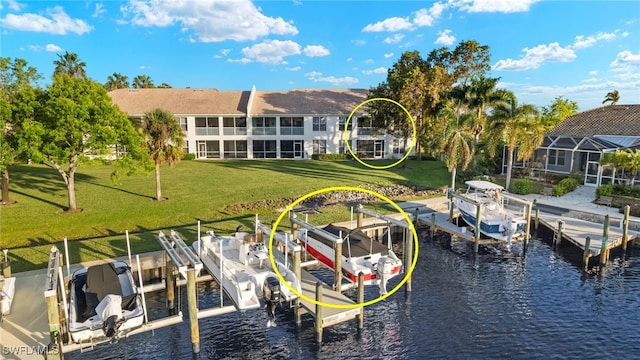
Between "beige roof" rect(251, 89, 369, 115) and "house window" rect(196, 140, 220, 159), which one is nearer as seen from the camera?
"beige roof" rect(251, 89, 369, 115)

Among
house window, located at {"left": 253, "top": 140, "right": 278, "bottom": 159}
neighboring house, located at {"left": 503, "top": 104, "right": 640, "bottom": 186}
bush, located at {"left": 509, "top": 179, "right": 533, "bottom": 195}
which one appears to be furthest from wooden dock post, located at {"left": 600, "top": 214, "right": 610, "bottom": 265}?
house window, located at {"left": 253, "top": 140, "right": 278, "bottom": 159}

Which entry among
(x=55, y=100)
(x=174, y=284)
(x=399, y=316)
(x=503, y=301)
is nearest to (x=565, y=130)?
(x=503, y=301)

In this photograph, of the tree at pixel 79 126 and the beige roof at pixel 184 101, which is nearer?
the tree at pixel 79 126

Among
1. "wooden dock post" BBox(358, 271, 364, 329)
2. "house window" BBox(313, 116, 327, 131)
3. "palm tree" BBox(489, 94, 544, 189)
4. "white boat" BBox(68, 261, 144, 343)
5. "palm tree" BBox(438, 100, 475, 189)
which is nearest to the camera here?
"white boat" BBox(68, 261, 144, 343)

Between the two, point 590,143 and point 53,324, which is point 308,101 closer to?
point 590,143

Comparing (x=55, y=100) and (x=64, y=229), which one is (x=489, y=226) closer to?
(x=64, y=229)

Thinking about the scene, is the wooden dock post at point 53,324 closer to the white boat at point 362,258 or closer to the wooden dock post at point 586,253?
the white boat at point 362,258

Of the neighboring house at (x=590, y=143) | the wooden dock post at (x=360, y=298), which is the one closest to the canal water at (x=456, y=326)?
the wooden dock post at (x=360, y=298)

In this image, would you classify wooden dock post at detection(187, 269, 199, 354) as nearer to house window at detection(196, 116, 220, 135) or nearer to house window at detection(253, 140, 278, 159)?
house window at detection(253, 140, 278, 159)
